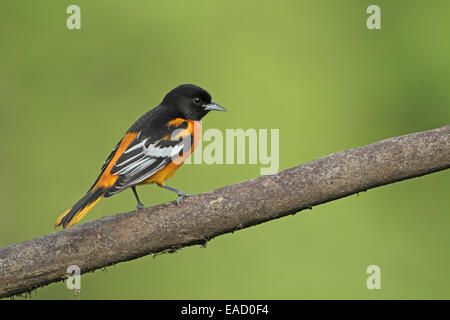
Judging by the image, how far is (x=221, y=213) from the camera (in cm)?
233

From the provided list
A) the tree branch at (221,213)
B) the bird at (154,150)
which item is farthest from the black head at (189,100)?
the tree branch at (221,213)

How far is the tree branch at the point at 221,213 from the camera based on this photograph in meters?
2.32

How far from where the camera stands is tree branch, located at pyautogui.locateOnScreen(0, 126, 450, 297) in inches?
91.3

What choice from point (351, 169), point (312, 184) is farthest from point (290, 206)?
point (351, 169)

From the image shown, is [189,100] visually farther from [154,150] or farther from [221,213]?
[221,213]

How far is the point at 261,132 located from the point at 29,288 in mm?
2191

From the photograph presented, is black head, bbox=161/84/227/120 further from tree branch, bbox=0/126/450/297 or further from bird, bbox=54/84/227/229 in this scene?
tree branch, bbox=0/126/450/297

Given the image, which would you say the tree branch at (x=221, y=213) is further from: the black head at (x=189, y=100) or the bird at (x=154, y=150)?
the black head at (x=189, y=100)

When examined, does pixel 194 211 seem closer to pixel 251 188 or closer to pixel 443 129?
pixel 251 188

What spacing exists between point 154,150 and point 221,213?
0.51m

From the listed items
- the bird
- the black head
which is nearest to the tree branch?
the bird

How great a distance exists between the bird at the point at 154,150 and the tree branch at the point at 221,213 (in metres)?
0.11

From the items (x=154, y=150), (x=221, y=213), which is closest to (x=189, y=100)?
(x=154, y=150)

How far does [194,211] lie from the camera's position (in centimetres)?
235
